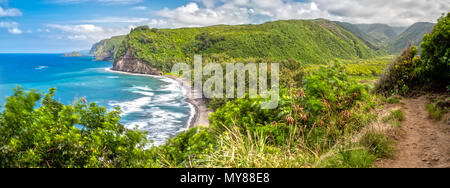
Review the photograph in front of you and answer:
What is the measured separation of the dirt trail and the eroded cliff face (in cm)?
10141

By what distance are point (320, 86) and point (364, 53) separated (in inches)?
6797

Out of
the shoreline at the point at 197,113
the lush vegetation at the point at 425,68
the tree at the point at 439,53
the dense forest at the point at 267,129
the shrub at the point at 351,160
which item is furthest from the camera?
the shoreline at the point at 197,113

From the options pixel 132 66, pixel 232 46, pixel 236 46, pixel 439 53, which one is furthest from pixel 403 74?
pixel 132 66

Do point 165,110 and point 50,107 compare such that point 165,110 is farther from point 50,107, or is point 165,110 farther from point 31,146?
point 31,146

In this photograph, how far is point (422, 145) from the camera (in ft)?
15.5

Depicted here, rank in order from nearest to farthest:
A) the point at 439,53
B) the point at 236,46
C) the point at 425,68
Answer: the point at 439,53 → the point at 425,68 → the point at 236,46

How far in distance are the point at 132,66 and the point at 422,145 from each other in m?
117

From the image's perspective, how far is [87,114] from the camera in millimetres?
9609

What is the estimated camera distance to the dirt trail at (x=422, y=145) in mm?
3979

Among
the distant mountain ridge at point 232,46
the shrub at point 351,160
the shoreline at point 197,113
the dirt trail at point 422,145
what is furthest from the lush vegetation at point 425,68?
the distant mountain ridge at point 232,46

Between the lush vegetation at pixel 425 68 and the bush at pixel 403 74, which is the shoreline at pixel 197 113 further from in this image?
the lush vegetation at pixel 425 68

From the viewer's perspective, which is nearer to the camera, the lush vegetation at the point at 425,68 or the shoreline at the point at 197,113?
the lush vegetation at the point at 425,68

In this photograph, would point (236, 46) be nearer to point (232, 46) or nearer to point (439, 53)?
point (232, 46)

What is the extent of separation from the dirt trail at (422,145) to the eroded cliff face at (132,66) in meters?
101
